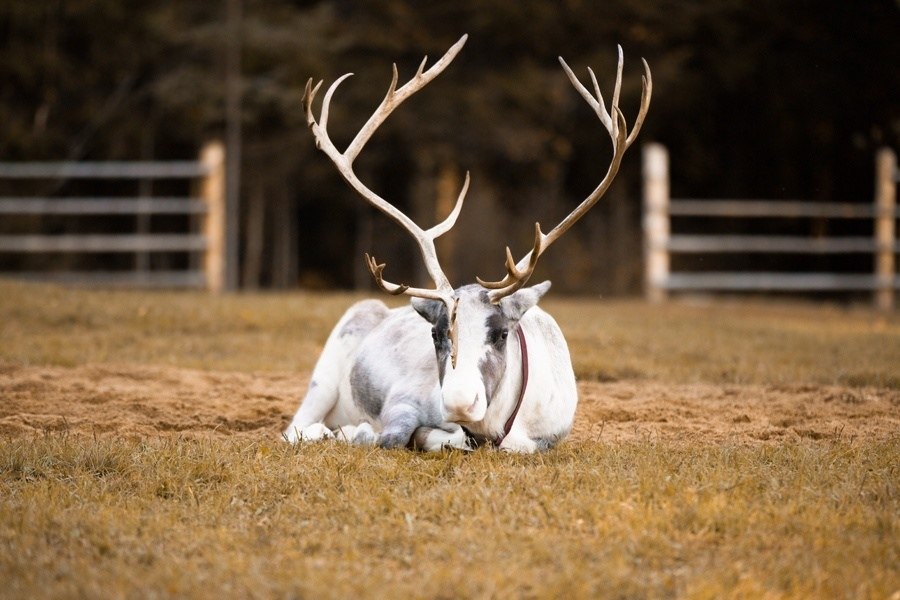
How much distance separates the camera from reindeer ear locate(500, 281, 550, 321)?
5516mm

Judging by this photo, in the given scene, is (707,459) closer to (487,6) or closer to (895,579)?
(895,579)

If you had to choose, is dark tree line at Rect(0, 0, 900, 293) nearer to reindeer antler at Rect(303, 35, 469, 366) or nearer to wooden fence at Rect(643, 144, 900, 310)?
wooden fence at Rect(643, 144, 900, 310)

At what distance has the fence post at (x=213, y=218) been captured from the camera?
15.4 metres

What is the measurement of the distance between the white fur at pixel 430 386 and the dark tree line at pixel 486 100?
14771mm

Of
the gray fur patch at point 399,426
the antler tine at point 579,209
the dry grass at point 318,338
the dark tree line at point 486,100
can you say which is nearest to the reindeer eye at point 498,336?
the antler tine at point 579,209

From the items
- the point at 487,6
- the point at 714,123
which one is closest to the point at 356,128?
the point at 487,6

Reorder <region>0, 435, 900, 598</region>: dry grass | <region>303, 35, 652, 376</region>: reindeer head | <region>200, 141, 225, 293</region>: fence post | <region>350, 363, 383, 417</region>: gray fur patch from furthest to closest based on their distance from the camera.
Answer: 1. <region>200, 141, 225, 293</region>: fence post
2. <region>350, 363, 383, 417</region>: gray fur patch
3. <region>303, 35, 652, 376</region>: reindeer head
4. <region>0, 435, 900, 598</region>: dry grass

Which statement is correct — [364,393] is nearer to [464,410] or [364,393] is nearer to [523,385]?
[523,385]

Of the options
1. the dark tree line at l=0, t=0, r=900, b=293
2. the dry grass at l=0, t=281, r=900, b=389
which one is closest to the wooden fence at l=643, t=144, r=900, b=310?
the dry grass at l=0, t=281, r=900, b=389

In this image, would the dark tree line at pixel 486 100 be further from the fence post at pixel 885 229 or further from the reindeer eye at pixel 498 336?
the reindeer eye at pixel 498 336

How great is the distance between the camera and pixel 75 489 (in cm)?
471

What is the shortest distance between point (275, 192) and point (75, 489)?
1960cm

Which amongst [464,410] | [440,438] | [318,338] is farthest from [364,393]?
[318,338]

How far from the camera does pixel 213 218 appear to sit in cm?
1538
